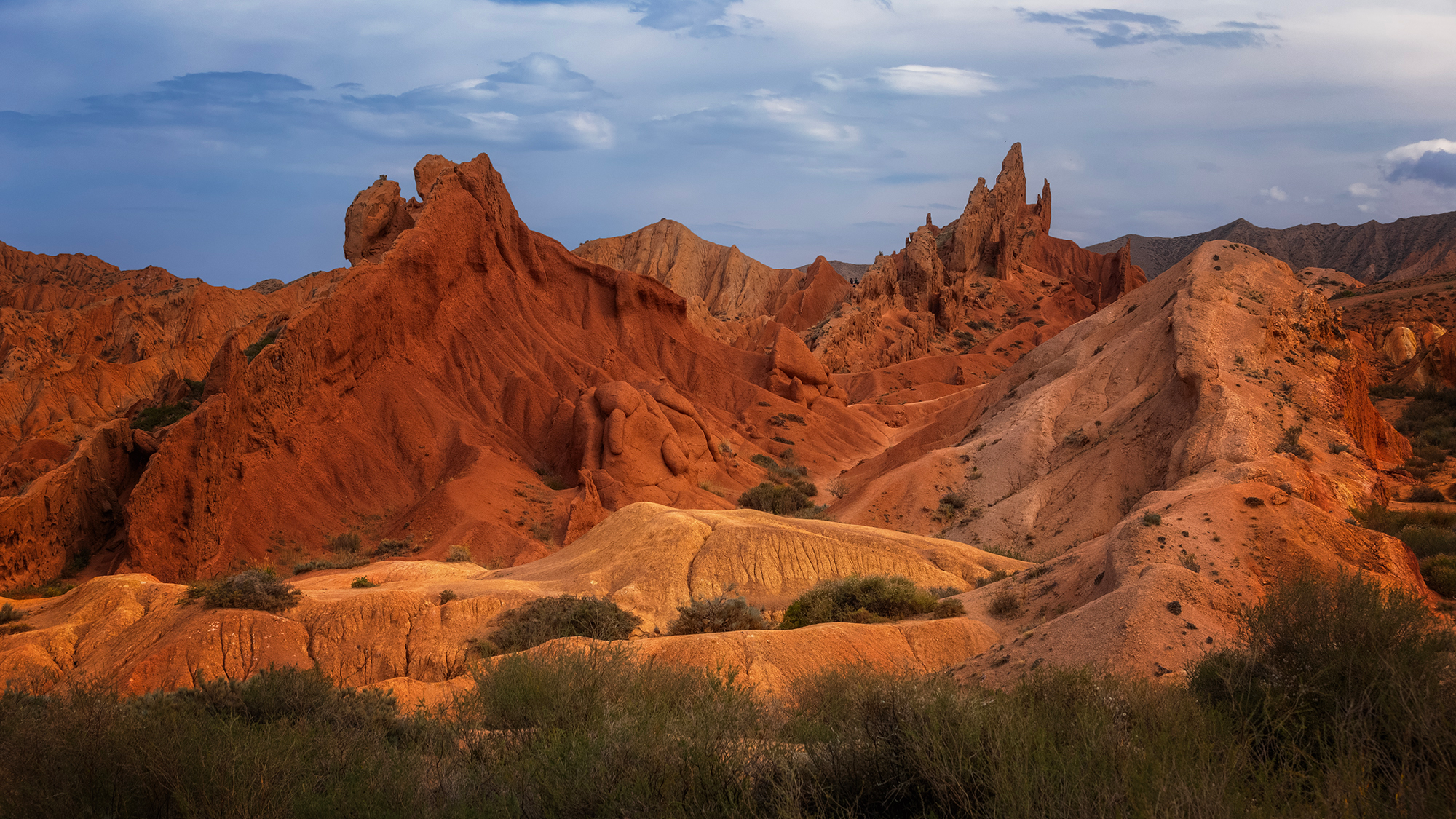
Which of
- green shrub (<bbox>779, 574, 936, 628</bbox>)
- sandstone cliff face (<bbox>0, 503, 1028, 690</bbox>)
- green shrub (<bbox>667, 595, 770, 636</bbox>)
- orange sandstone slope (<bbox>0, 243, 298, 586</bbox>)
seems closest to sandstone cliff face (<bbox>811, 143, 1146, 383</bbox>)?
orange sandstone slope (<bbox>0, 243, 298, 586</bbox>)

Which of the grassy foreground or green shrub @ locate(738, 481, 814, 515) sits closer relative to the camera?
the grassy foreground

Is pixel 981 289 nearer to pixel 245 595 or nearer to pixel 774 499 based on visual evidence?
pixel 774 499

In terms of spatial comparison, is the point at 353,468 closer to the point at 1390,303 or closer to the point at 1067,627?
the point at 1067,627

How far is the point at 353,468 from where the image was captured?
1278 inches

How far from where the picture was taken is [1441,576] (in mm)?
14297

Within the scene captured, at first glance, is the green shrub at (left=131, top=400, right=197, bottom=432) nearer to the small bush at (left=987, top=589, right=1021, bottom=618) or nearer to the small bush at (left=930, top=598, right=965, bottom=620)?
the small bush at (left=930, top=598, right=965, bottom=620)

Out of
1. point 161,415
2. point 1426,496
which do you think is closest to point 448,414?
point 161,415

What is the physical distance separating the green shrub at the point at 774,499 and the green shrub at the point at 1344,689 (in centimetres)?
2884

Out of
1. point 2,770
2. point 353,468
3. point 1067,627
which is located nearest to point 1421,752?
point 1067,627

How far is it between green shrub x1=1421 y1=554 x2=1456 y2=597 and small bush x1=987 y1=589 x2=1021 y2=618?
260 inches

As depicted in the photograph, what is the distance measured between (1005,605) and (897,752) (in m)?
9.51

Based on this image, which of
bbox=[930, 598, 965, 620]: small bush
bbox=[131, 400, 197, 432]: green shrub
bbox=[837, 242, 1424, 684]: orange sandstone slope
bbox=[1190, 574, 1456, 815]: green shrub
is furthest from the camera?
bbox=[131, 400, 197, 432]: green shrub

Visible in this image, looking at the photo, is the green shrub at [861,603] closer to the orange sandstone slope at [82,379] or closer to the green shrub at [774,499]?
the green shrub at [774,499]

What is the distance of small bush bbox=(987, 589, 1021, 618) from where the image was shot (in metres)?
15.0
